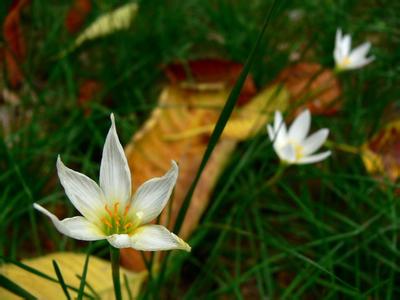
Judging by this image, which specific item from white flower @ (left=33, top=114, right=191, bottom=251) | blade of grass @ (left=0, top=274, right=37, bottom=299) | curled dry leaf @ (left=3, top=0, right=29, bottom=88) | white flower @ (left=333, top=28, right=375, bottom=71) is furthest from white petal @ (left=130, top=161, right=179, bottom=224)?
white flower @ (left=333, top=28, right=375, bottom=71)

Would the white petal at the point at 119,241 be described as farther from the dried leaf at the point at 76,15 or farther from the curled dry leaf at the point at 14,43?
the dried leaf at the point at 76,15

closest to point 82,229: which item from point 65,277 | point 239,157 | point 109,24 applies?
point 65,277

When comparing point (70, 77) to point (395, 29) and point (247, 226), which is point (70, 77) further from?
point (395, 29)

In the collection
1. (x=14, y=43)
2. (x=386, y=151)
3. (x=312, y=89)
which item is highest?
(x=14, y=43)

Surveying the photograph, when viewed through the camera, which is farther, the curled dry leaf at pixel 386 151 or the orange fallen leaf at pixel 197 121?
the curled dry leaf at pixel 386 151

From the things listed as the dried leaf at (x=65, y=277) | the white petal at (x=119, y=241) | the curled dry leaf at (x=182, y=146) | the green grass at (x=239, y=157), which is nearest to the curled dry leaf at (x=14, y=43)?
the green grass at (x=239, y=157)

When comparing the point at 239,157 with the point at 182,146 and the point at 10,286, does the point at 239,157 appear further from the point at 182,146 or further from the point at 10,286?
the point at 10,286

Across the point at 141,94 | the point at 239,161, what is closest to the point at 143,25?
the point at 141,94
